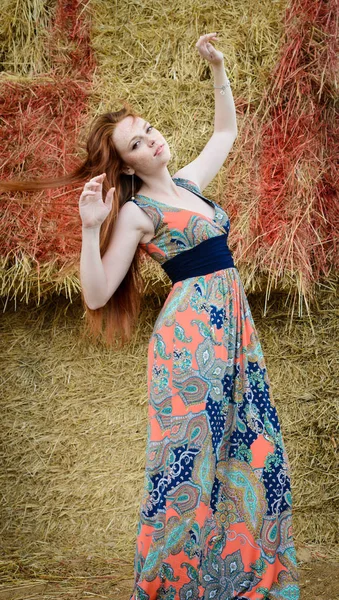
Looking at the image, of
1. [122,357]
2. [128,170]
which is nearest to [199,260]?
[128,170]

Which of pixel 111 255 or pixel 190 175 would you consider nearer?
pixel 111 255

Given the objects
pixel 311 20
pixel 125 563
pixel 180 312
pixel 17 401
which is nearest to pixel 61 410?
pixel 17 401

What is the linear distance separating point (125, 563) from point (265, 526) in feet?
3.76

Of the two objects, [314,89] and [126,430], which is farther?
[126,430]

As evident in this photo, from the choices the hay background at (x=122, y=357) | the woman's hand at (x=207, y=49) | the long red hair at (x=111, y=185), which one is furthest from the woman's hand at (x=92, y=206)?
the hay background at (x=122, y=357)

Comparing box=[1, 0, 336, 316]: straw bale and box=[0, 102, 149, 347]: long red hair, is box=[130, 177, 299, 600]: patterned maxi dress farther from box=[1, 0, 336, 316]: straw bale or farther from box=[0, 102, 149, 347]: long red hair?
box=[1, 0, 336, 316]: straw bale

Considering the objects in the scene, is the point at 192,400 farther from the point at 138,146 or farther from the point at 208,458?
the point at 138,146

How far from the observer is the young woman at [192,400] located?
237 centimetres

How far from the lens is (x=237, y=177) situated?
3.24 meters

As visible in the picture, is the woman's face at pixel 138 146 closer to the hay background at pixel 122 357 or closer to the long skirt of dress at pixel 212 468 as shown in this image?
the long skirt of dress at pixel 212 468

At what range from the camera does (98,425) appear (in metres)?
3.49

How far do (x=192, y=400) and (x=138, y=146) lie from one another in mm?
835

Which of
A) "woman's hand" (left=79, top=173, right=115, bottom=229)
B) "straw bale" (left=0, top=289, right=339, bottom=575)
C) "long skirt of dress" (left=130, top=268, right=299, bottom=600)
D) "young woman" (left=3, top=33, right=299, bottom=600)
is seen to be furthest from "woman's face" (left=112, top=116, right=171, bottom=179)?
Answer: "straw bale" (left=0, top=289, right=339, bottom=575)

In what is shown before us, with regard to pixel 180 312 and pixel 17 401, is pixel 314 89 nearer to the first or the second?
pixel 180 312
